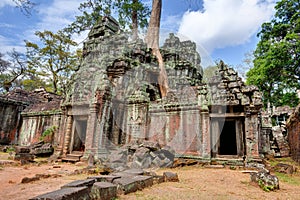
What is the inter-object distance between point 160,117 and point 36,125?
9261 mm

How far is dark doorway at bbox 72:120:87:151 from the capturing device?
11.3 m

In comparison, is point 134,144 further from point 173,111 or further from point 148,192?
point 148,192

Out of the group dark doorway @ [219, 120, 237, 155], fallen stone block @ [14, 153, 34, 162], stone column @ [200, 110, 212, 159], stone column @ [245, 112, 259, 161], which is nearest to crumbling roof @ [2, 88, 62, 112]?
fallen stone block @ [14, 153, 34, 162]

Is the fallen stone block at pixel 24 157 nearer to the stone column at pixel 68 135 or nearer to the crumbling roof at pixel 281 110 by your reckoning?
the stone column at pixel 68 135

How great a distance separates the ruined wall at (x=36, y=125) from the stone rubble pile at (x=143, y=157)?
627 cm

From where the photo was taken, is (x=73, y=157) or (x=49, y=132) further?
(x=49, y=132)

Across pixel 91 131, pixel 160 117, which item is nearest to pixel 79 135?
pixel 91 131

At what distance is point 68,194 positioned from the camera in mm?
3014

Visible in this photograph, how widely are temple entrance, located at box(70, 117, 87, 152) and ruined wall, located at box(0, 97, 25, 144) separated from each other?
23.0ft

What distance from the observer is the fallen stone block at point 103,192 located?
11.8 feet

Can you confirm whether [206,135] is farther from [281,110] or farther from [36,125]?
[281,110]

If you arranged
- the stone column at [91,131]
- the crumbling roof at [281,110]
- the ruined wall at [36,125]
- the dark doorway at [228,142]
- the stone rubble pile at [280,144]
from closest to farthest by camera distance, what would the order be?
1. the stone column at [91,131]
2. the dark doorway at [228,142]
3. the ruined wall at [36,125]
4. the stone rubble pile at [280,144]
5. the crumbling roof at [281,110]

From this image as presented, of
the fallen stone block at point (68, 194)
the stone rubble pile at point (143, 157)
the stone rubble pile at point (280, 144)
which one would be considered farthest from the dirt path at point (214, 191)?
the stone rubble pile at point (280, 144)

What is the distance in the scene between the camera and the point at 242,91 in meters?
8.84
